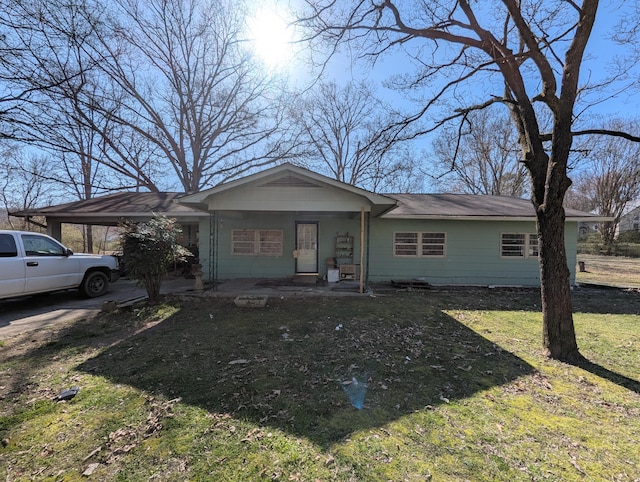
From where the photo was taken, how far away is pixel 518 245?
35.9 feet

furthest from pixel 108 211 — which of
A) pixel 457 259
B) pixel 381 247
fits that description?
pixel 457 259

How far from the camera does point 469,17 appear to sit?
5.09 meters

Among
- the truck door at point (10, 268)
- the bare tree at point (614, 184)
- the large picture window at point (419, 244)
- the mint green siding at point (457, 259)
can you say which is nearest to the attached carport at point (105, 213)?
the truck door at point (10, 268)

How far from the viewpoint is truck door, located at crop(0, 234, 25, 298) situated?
6172 mm

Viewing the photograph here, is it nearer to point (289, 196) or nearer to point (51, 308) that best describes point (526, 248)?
point (289, 196)

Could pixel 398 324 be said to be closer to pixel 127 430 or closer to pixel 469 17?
pixel 127 430

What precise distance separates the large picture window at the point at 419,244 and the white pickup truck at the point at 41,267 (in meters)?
9.69

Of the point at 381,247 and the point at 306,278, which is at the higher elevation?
the point at 381,247

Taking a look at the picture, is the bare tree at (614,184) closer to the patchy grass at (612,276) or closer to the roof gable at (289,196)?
the patchy grass at (612,276)

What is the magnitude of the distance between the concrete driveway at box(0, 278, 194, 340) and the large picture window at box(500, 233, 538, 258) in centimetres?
1136

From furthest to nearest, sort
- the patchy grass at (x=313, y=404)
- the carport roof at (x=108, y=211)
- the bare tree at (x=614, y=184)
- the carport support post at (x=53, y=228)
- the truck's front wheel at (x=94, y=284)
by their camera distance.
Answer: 1. the bare tree at (x=614, y=184)
2. the carport support post at (x=53, y=228)
3. the carport roof at (x=108, y=211)
4. the truck's front wheel at (x=94, y=284)
5. the patchy grass at (x=313, y=404)

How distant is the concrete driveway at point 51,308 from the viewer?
579 cm

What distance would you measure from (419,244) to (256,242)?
616 centimetres

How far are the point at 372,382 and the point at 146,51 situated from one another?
2409 cm
